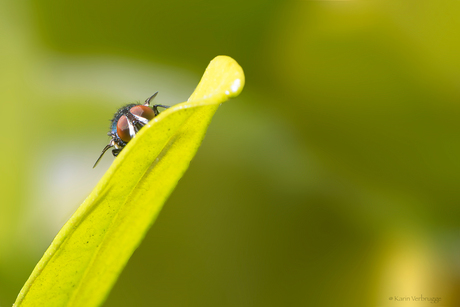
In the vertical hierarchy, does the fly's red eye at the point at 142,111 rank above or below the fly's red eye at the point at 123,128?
above

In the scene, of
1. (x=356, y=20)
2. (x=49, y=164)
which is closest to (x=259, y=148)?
(x=356, y=20)

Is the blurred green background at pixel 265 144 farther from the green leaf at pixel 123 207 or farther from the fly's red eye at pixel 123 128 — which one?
the green leaf at pixel 123 207

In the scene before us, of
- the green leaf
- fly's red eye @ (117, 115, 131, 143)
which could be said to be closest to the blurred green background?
fly's red eye @ (117, 115, 131, 143)

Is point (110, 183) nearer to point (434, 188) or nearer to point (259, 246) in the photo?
point (259, 246)

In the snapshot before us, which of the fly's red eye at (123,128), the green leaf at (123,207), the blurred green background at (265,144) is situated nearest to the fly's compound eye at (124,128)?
the fly's red eye at (123,128)

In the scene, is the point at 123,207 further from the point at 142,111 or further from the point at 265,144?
the point at 265,144

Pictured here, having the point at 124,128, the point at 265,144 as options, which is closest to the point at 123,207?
the point at 124,128

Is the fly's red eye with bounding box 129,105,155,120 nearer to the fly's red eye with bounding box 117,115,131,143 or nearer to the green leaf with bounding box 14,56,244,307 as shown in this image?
the fly's red eye with bounding box 117,115,131,143
